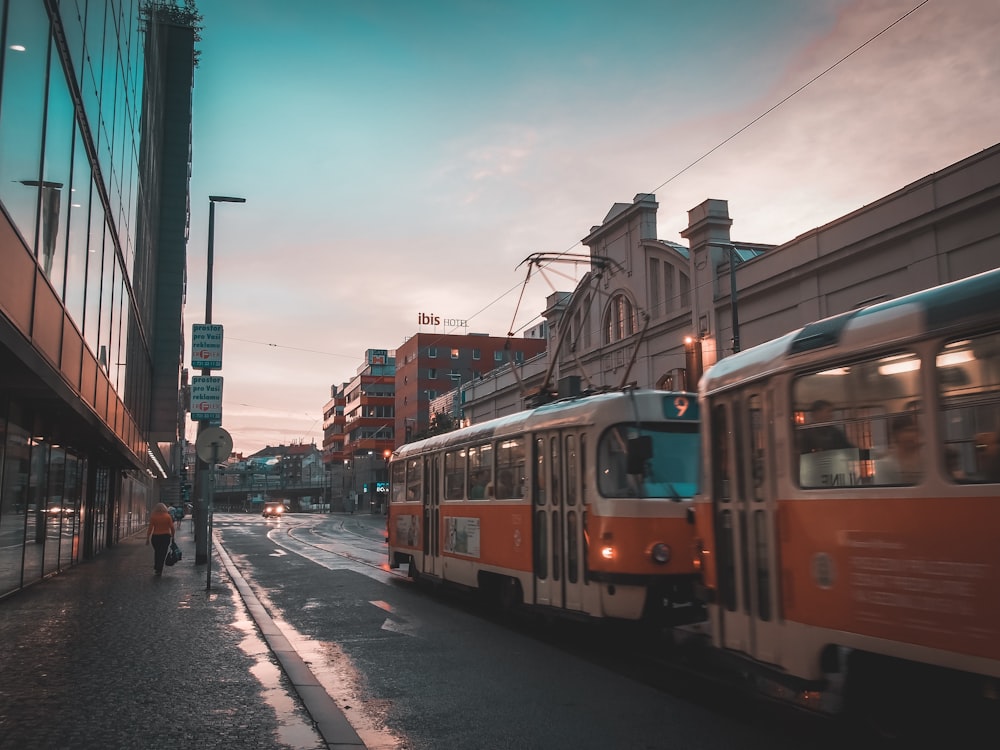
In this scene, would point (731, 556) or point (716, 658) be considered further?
point (716, 658)

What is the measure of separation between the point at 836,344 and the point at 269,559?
824 inches

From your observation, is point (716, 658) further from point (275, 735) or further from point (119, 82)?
point (119, 82)

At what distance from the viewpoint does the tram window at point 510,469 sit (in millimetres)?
11359

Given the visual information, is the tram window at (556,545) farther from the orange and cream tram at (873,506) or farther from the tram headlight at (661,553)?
the orange and cream tram at (873,506)

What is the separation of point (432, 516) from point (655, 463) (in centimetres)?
637

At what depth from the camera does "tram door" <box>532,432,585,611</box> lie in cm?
983

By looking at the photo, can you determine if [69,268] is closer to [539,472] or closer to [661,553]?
[539,472]

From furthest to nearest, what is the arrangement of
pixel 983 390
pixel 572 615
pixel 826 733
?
pixel 572 615 → pixel 826 733 → pixel 983 390

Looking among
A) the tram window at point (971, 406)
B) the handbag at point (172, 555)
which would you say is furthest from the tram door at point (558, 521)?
the handbag at point (172, 555)

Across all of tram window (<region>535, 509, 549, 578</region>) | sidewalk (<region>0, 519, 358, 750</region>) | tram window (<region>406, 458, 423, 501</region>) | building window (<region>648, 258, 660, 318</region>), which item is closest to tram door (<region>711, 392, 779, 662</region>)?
sidewalk (<region>0, 519, 358, 750</region>)

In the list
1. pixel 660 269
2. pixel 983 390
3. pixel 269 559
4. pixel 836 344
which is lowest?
pixel 269 559

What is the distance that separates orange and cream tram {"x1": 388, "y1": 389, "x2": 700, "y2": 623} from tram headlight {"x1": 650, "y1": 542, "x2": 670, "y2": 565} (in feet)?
0.04

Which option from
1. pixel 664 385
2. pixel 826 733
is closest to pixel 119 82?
pixel 826 733

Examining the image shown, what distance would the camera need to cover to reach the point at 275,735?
589 cm
